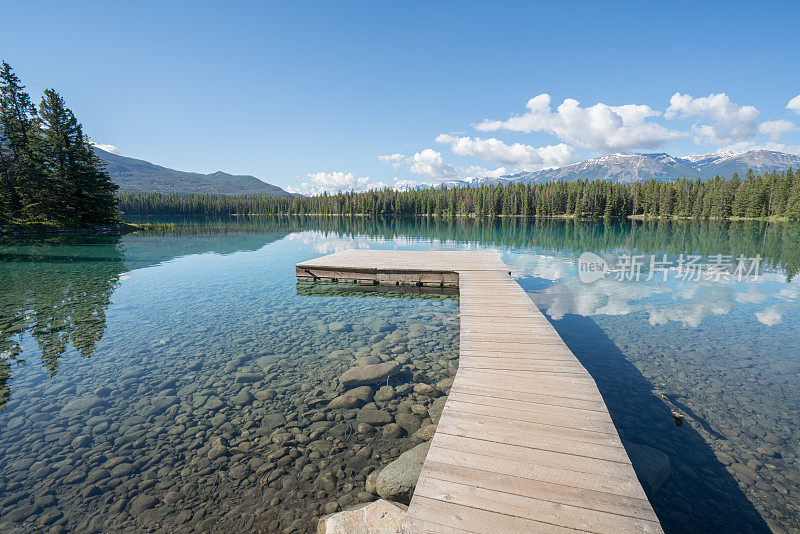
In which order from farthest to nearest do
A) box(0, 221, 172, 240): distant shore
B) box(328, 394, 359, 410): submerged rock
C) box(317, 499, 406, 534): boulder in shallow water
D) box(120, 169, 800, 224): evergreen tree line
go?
box(120, 169, 800, 224): evergreen tree line, box(0, 221, 172, 240): distant shore, box(328, 394, 359, 410): submerged rock, box(317, 499, 406, 534): boulder in shallow water

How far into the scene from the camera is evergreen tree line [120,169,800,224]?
92.6 meters

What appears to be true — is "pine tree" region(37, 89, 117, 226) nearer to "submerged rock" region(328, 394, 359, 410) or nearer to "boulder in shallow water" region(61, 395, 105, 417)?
"boulder in shallow water" region(61, 395, 105, 417)

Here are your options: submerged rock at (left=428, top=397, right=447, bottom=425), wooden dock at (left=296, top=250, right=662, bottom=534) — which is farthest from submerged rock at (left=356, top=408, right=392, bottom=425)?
wooden dock at (left=296, top=250, right=662, bottom=534)

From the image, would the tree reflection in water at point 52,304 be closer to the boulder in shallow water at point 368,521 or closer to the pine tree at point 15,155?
the boulder in shallow water at point 368,521

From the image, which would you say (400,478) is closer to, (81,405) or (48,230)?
(81,405)

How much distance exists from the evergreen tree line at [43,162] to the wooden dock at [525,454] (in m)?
62.4

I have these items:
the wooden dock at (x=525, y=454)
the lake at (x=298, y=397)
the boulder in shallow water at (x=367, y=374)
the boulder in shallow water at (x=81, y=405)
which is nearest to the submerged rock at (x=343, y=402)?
the lake at (x=298, y=397)

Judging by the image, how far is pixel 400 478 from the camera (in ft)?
17.2

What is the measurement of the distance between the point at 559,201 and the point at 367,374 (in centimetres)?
13520

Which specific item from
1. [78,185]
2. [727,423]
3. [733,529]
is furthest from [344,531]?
[78,185]

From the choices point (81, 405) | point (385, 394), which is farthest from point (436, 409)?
point (81, 405)

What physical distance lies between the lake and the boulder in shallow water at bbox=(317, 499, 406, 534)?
0.75 m

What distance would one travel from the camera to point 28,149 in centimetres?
4447

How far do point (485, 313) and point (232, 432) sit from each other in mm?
7157
